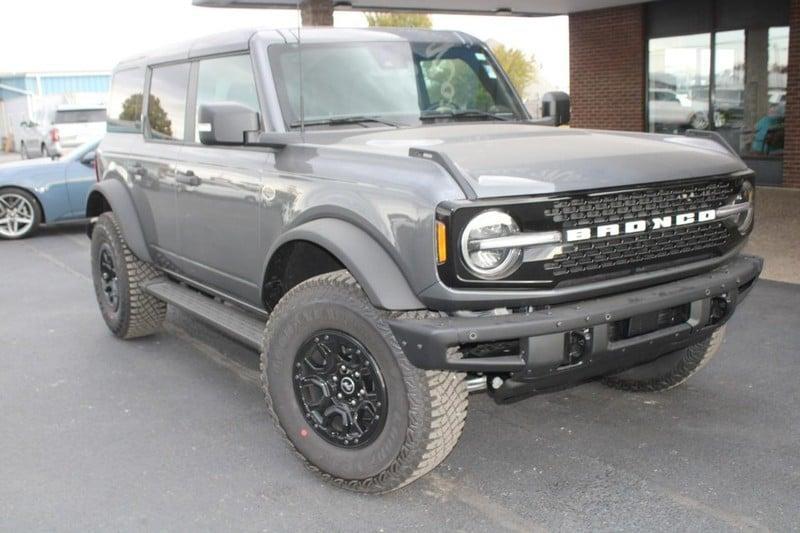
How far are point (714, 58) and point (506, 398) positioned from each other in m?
12.8

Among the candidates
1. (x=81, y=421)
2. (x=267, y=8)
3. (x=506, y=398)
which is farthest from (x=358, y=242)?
(x=267, y=8)

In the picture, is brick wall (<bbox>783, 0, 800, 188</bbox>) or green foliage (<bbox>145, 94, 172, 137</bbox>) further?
brick wall (<bbox>783, 0, 800, 188</bbox>)

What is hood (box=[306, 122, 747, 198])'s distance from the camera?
10.6 feet

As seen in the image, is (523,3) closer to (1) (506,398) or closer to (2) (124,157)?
(2) (124,157)

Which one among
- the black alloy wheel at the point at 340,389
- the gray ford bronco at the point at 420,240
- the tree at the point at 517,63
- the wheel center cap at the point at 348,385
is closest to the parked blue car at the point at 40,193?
the gray ford bronco at the point at 420,240

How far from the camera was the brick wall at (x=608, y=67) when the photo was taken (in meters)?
15.5

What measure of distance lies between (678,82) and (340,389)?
43.2 feet

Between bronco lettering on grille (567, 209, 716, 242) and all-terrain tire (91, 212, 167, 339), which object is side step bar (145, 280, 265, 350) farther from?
bronco lettering on grille (567, 209, 716, 242)

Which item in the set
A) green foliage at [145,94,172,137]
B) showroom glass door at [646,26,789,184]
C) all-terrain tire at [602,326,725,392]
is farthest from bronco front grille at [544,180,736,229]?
showroom glass door at [646,26,789,184]

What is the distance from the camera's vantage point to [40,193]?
11.7 meters

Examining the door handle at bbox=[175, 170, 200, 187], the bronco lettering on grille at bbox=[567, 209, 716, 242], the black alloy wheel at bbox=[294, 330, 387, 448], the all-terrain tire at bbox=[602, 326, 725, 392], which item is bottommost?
the all-terrain tire at bbox=[602, 326, 725, 392]

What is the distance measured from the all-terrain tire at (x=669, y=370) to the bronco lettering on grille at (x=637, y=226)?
0.91 m

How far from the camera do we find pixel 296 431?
3811mm

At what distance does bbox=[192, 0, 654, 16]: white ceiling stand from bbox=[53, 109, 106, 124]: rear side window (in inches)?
426
